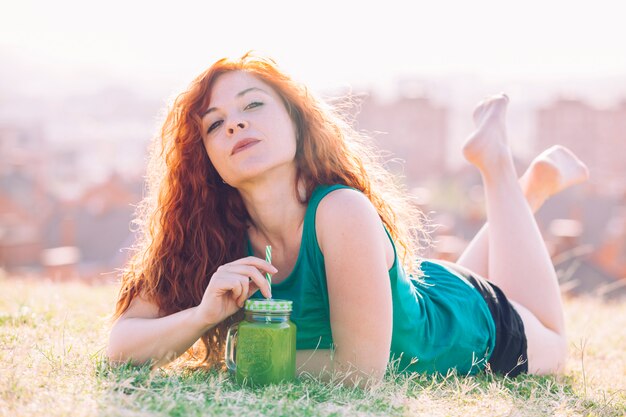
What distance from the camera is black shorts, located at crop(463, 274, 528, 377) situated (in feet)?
9.52

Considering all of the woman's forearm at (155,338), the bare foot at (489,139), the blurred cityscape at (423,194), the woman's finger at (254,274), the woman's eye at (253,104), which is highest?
the woman's eye at (253,104)

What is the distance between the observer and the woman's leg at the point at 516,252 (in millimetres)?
3238

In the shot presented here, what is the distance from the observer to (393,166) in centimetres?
3167

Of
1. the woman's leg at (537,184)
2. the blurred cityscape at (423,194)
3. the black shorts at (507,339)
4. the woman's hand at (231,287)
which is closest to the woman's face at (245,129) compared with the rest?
the woman's hand at (231,287)

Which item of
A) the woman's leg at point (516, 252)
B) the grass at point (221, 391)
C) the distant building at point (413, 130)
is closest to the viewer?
the grass at point (221, 391)

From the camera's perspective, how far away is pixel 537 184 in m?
3.80

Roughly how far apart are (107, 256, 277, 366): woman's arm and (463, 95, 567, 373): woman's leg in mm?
1447

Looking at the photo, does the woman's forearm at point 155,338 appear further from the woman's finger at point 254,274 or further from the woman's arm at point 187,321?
the woman's finger at point 254,274

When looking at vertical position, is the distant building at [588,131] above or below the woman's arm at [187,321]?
below

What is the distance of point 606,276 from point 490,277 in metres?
12.0

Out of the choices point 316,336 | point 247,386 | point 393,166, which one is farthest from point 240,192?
point 393,166

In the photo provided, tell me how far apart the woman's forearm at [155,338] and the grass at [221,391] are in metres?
0.05

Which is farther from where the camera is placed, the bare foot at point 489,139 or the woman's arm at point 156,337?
the bare foot at point 489,139

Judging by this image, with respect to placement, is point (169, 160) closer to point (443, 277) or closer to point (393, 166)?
point (443, 277)
